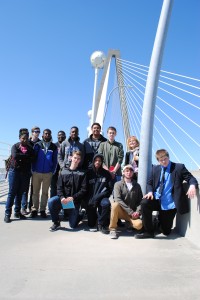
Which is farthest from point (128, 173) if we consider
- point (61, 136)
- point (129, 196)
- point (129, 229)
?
point (61, 136)

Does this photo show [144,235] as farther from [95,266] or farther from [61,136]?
[61,136]

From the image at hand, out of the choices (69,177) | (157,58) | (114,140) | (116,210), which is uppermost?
(157,58)

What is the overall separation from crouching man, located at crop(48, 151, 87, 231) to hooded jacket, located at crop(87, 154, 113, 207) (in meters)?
0.11

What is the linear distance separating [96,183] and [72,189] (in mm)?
387

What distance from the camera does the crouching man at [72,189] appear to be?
4.75 metres

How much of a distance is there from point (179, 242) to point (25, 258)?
195 cm

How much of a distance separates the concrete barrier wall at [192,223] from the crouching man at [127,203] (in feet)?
1.96

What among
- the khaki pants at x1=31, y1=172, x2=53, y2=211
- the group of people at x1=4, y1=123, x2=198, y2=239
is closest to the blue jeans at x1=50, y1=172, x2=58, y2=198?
the group of people at x1=4, y1=123, x2=198, y2=239

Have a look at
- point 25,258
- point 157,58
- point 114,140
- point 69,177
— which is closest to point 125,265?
point 25,258

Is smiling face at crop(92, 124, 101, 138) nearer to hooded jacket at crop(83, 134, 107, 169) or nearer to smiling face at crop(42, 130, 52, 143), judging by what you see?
hooded jacket at crop(83, 134, 107, 169)

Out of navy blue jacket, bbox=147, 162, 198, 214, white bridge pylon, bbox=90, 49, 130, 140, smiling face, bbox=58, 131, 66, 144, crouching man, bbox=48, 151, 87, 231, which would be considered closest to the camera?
navy blue jacket, bbox=147, 162, 198, 214

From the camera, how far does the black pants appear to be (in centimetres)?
430

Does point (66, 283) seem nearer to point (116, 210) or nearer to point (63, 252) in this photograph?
point (63, 252)

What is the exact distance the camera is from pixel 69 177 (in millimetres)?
4926
